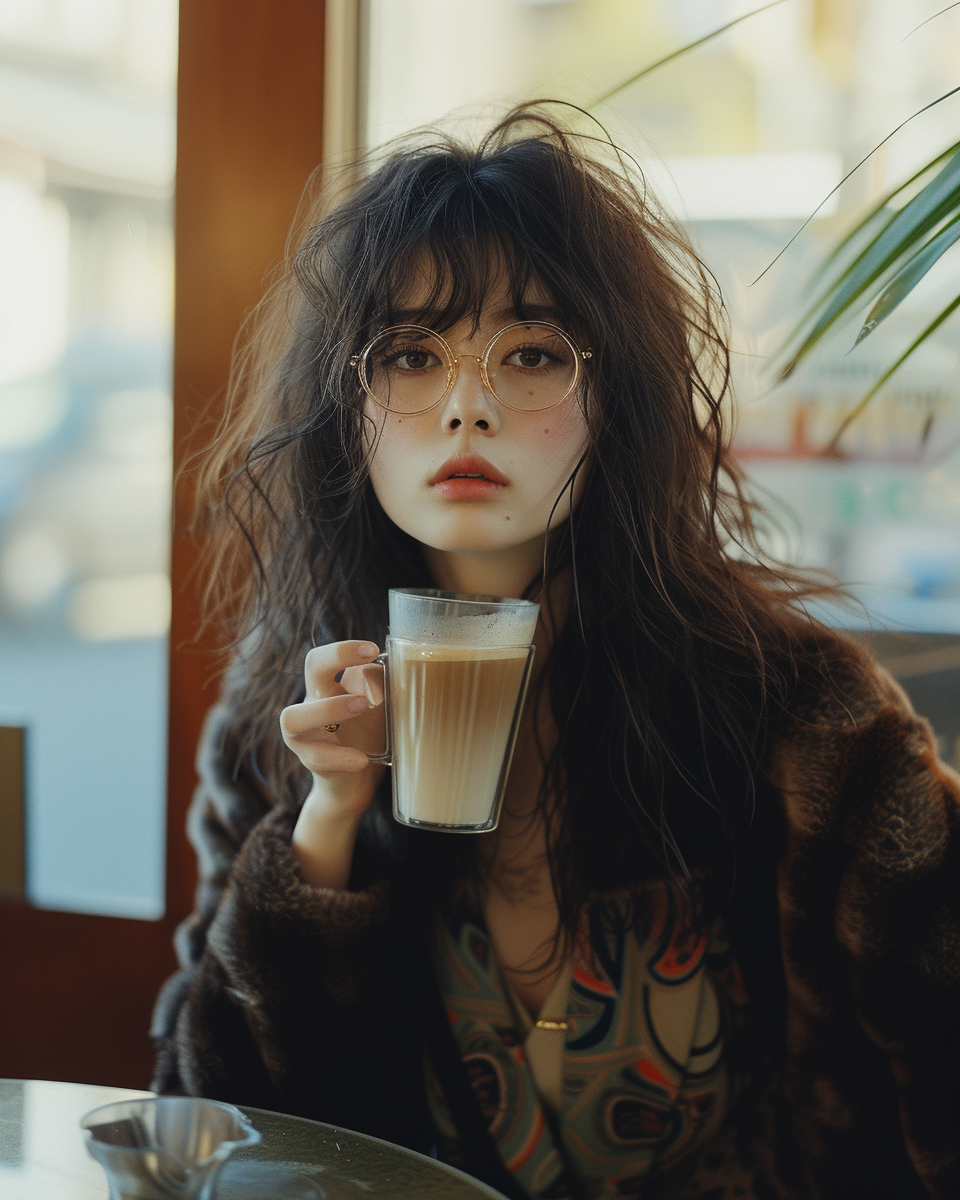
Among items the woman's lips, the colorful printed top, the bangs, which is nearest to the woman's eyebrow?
the bangs

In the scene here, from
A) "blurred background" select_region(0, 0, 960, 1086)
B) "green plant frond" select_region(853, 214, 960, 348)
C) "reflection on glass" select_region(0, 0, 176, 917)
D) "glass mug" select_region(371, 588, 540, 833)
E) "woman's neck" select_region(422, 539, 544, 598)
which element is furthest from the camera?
"reflection on glass" select_region(0, 0, 176, 917)

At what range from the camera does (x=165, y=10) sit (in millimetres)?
1636

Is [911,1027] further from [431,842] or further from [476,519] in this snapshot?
[476,519]

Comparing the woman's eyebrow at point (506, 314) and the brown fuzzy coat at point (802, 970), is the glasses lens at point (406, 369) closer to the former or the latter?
the woman's eyebrow at point (506, 314)

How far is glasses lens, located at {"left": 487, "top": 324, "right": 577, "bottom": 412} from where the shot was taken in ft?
3.14

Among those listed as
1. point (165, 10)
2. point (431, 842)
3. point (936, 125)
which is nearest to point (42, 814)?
point (431, 842)

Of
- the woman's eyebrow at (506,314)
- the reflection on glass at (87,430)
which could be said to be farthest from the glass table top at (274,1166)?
the reflection on glass at (87,430)

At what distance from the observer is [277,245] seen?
1591 mm

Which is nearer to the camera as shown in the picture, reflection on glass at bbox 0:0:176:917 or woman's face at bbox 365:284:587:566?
woman's face at bbox 365:284:587:566

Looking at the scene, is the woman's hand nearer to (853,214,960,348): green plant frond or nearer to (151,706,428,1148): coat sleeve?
(151,706,428,1148): coat sleeve

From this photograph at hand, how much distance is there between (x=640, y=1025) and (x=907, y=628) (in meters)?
0.80

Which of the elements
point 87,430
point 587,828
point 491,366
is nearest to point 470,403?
point 491,366

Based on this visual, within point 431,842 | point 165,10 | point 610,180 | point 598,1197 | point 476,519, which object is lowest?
point 598,1197

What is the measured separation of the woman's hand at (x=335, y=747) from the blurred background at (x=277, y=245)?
2.29 ft
